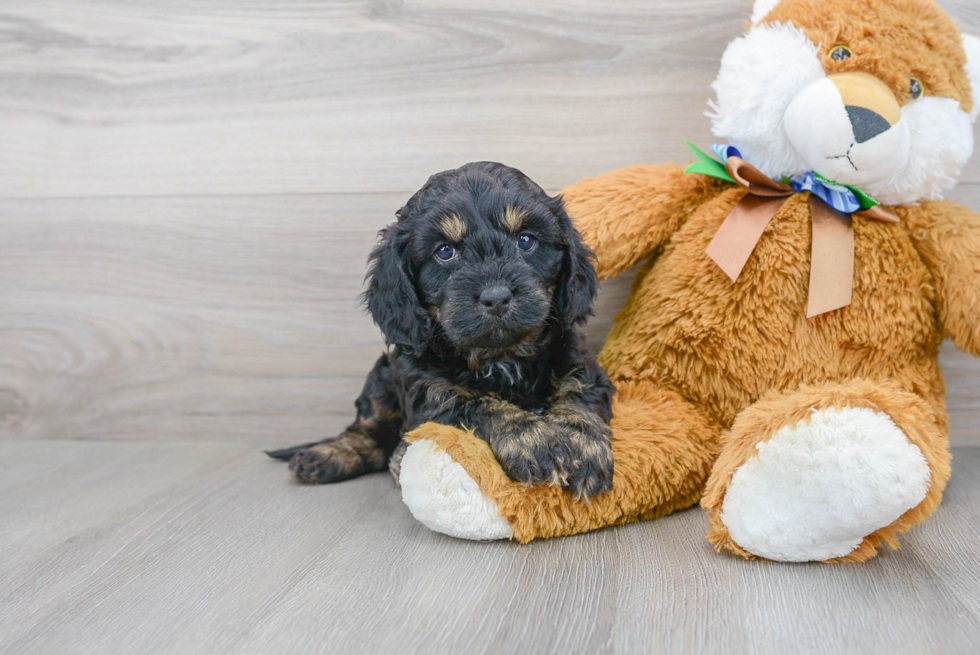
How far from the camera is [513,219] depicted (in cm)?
147

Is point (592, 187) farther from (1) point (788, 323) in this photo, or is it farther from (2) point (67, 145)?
(2) point (67, 145)

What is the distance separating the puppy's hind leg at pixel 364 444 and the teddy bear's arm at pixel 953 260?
1.31 m

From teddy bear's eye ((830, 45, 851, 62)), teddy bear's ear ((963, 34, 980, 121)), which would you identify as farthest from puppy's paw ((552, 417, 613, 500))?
teddy bear's ear ((963, 34, 980, 121))

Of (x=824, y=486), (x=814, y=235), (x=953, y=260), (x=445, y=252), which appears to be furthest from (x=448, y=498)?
(x=953, y=260)

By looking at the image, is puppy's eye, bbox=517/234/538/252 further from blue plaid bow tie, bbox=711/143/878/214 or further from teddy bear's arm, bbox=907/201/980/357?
teddy bear's arm, bbox=907/201/980/357

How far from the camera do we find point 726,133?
171 centimetres

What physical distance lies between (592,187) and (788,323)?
552 mm

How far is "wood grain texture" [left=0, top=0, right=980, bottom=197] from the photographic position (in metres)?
2.02

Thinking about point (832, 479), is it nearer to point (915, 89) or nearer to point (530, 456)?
point (530, 456)

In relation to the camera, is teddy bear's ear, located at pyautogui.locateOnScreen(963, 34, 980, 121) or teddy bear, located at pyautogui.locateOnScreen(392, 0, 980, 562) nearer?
teddy bear, located at pyautogui.locateOnScreen(392, 0, 980, 562)

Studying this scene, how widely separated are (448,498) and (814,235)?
973mm

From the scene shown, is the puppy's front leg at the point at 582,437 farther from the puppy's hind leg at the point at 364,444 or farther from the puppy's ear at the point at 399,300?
the puppy's hind leg at the point at 364,444

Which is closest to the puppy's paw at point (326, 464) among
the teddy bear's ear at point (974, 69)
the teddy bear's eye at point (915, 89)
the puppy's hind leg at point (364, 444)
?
the puppy's hind leg at point (364, 444)

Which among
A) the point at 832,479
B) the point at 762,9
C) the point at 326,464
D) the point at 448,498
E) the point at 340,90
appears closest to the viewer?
the point at 832,479
